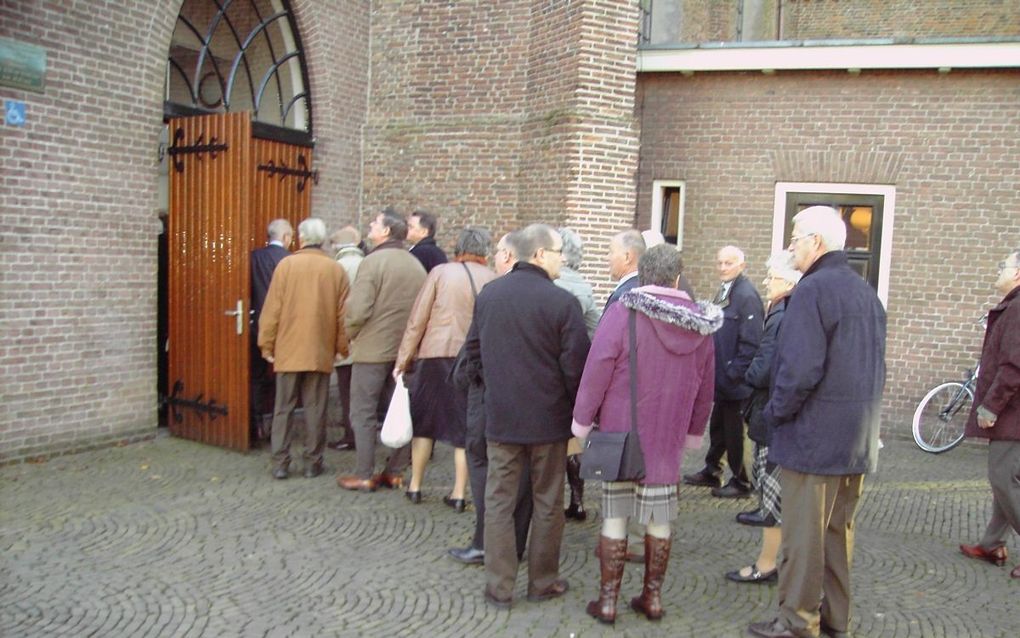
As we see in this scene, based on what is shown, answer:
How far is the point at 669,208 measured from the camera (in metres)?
10.5

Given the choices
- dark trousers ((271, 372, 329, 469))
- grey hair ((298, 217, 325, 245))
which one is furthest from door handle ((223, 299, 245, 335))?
grey hair ((298, 217, 325, 245))

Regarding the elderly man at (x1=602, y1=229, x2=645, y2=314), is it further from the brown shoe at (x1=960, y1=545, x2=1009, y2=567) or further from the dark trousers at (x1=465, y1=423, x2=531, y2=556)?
the brown shoe at (x1=960, y1=545, x2=1009, y2=567)

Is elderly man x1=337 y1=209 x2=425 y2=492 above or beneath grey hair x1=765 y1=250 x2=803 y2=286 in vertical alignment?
beneath

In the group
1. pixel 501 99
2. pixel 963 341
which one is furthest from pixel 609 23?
pixel 963 341

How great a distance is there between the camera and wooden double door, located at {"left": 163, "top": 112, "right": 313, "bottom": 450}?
7.34 metres

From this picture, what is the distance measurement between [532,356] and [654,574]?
1218 mm

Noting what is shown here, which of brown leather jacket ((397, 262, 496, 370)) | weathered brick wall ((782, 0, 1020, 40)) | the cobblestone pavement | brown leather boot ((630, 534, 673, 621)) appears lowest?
the cobblestone pavement

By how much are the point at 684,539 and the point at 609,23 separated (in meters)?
5.77

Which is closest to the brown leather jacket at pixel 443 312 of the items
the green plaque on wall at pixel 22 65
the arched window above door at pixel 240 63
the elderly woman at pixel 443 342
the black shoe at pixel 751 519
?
the elderly woman at pixel 443 342

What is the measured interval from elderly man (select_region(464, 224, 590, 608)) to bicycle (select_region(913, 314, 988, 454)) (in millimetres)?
6046

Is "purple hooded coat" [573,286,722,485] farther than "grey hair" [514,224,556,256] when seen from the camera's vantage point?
No

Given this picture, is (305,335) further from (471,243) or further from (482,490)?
(482,490)

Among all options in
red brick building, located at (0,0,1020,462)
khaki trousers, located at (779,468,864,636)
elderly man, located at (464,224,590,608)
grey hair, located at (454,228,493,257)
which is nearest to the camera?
khaki trousers, located at (779,468,864,636)

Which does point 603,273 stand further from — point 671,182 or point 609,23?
point 609,23
